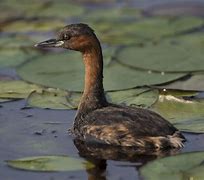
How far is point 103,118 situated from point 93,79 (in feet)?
2.26

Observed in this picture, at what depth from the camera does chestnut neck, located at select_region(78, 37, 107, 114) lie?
30.3 feet

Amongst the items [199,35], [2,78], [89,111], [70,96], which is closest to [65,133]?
[89,111]

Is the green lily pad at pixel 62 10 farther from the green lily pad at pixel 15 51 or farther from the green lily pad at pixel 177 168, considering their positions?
the green lily pad at pixel 177 168

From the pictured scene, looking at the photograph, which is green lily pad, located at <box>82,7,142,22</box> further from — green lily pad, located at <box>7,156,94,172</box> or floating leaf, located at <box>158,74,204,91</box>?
green lily pad, located at <box>7,156,94,172</box>

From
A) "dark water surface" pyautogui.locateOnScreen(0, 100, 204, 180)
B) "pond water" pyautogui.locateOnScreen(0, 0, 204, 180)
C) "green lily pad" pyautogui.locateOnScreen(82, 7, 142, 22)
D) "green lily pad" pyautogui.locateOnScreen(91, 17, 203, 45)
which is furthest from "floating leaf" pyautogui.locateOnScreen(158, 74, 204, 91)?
"green lily pad" pyautogui.locateOnScreen(82, 7, 142, 22)

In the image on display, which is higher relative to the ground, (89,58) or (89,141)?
(89,58)

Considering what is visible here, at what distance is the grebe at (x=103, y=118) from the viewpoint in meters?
8.46

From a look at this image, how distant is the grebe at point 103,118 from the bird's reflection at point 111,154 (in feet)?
0.17

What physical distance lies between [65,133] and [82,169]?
1.22 metres

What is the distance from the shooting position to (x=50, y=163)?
800cm

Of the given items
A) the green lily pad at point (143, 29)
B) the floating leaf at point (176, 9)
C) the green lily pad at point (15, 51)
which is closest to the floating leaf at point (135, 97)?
the green lily pad at point (15, 51)

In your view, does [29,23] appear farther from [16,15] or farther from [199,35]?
[199,35]

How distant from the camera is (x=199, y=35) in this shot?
12.3 meters

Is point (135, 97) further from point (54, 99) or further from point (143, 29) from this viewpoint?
point (143, 29)
